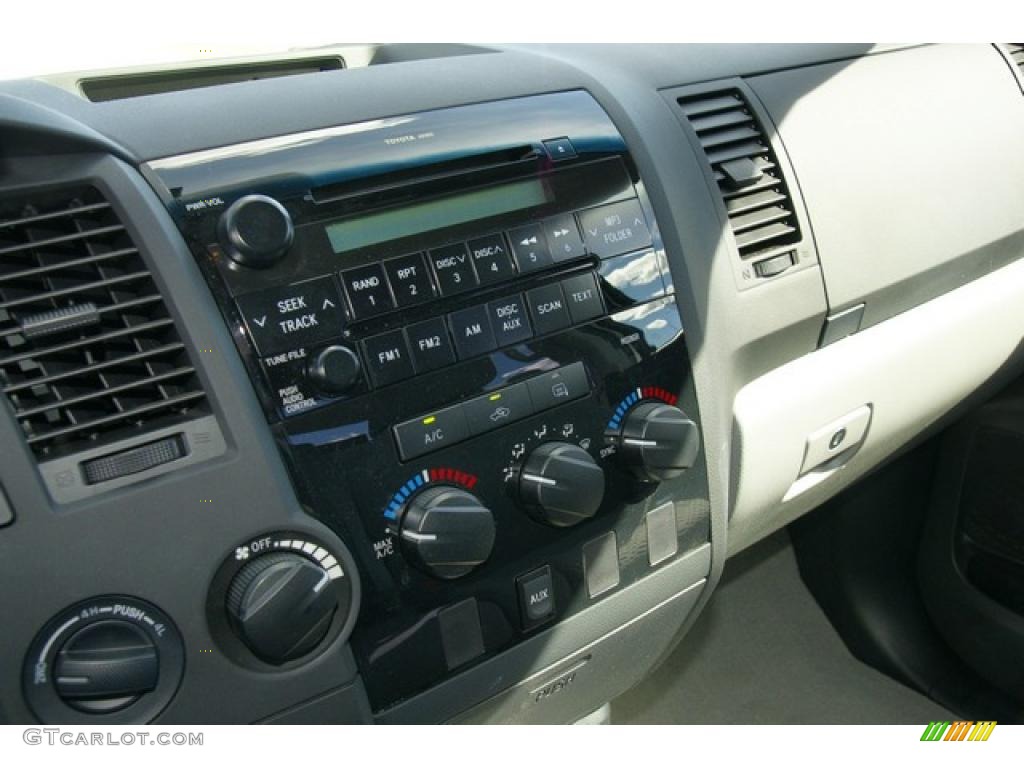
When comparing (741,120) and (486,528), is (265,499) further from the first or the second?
(741,120)

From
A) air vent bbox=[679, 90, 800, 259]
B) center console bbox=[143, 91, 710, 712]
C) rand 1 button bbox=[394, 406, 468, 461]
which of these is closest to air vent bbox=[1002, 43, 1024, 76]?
air vent bbox=[679, 90, 800, 259]

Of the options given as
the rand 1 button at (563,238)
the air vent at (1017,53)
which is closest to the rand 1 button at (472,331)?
the rand 1 button at (563,238)

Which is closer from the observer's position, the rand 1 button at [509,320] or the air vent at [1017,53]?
the rand 1 button at [509,320]

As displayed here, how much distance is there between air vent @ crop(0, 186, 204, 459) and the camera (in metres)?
0.73

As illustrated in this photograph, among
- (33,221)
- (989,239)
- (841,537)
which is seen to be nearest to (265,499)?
(33,221)

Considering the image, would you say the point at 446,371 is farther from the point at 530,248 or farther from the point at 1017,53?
the point at 1017,53

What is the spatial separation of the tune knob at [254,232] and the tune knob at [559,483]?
291 millimetres

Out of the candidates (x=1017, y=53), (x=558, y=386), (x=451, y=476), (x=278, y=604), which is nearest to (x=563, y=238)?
(x=558, y=386)

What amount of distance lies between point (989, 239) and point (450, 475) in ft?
3.11

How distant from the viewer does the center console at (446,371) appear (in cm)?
82

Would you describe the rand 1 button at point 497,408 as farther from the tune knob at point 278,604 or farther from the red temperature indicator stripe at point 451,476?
the tune knob at point 278,604

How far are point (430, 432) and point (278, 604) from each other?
0.20 metres

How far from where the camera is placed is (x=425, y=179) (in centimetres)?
93

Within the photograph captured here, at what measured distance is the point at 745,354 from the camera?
45.8 inches
